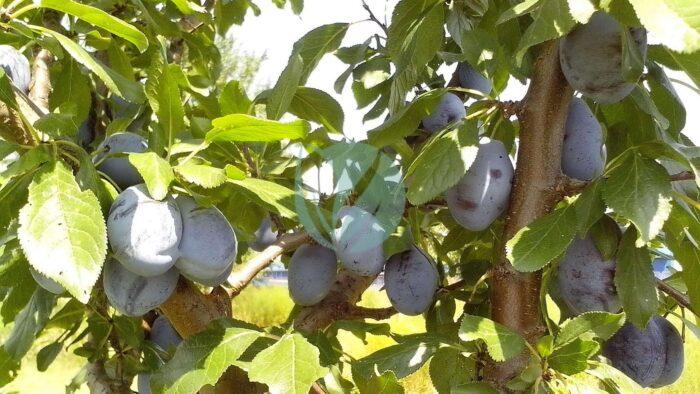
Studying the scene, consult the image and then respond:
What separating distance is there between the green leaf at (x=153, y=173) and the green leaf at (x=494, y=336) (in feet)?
1.01

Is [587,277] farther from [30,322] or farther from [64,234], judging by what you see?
[30,322]

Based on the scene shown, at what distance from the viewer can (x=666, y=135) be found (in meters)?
0.71

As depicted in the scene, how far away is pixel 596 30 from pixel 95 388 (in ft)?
3.46

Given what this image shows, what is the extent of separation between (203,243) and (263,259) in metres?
0.16

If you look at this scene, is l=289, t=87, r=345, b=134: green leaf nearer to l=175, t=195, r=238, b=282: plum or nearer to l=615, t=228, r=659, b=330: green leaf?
l=175, t=195, r=238, b=282: plum

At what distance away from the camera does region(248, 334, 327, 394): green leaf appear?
2.06ft

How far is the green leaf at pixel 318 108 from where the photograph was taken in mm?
857

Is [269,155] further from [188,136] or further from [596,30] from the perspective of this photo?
[596,30]

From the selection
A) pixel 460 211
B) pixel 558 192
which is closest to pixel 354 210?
pixel 460 211

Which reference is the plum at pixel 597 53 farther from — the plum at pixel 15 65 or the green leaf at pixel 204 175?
the plum at pixel 15 65

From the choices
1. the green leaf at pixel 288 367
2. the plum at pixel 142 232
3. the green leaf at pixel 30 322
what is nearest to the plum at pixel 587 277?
Answer: the green leaf at pixel 288 367

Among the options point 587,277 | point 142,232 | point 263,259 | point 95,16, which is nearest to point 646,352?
point 587,277

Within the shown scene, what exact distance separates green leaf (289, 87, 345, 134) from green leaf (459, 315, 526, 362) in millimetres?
363

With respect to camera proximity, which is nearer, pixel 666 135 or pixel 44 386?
pixel 666 135
